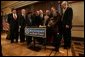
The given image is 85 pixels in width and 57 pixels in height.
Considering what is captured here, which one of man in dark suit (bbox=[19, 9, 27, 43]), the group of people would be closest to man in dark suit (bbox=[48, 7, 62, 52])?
the group of people

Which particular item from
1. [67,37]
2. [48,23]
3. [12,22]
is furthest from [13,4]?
[67,37]

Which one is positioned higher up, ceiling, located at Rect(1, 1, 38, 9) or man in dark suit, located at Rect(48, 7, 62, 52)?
ceiling, located at Rect(1, 1, 38, 9)

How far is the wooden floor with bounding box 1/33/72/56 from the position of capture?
794mm

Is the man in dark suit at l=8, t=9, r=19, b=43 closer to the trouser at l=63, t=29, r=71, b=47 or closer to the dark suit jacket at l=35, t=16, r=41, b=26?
the dark suit jacket at l=35, t=16, r=41, b=26

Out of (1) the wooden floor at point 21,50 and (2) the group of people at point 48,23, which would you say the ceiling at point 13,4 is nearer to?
(2) the group of people at point 48,23

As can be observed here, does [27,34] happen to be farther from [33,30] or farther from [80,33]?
[80,33]

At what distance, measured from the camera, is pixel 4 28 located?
2.75 ft

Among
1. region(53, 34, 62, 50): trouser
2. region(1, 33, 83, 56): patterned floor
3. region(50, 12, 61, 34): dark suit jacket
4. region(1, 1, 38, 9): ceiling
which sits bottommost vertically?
region(1, 33, 83, 56): patterned floor

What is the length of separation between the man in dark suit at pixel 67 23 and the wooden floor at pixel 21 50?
52 mm

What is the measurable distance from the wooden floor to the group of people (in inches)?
1.1

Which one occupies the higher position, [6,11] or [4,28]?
[6,11]

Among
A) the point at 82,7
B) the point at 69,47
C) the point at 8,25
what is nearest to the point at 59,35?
the point at 69,47

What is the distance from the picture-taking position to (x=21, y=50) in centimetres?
83

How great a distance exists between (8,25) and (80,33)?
1.41ft
